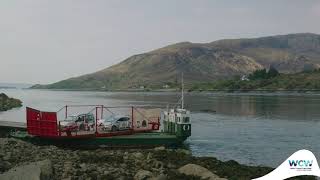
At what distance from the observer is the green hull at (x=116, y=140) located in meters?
42.0

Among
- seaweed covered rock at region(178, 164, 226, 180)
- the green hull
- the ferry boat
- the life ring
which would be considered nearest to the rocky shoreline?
seaweed covered rock at region(178, 164, 226, 180)

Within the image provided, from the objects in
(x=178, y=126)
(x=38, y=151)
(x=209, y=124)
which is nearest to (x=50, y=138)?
(x=38, y=151)

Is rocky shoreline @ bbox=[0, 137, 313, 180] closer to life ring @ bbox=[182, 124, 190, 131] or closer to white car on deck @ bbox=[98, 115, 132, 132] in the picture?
white car on deck @ bbox=[98, 115, 132, 132]

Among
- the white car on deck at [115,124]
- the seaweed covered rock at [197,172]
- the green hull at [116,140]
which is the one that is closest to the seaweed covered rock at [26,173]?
the seaweed covered rock at [197,172]

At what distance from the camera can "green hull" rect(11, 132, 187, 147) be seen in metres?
42.0

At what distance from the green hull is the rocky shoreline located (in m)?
6.53

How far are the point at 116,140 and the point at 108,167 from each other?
19139 millimetres

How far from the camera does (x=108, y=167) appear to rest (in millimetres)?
25109

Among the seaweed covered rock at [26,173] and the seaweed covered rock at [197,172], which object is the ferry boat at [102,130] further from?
the seaweed covered rock at [26,173]

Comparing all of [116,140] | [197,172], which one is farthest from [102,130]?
[197,172]

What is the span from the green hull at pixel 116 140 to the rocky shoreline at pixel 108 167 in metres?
6.53

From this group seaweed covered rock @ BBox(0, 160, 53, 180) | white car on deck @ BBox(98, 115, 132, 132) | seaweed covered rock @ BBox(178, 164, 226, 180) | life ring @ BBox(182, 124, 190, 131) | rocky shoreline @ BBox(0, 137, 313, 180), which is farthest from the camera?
life ring @ BBox(182, 124, 190, 131)

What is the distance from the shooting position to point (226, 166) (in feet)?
95.7

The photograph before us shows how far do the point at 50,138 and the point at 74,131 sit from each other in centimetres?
293
